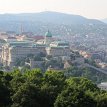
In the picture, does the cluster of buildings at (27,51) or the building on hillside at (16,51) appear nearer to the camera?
the building on hillside at (16,51)

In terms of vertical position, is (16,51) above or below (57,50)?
below

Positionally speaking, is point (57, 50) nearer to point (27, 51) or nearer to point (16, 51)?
point (27, 51)

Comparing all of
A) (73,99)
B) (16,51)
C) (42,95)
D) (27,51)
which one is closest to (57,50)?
(27,51)

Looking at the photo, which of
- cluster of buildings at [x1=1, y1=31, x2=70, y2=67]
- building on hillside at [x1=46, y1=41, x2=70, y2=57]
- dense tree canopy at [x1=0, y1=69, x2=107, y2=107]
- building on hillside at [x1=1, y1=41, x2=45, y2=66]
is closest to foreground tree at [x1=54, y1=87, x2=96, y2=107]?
dense tree canopy at [x1=0, y1=69, x2=107, y2=107]

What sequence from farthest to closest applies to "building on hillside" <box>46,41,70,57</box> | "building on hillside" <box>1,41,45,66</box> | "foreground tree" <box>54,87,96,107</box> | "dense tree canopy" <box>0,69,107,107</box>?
"building on hillside" <box>46,41,70,57</box>, "building on hillside" <box>1,41,45,66</box>, "dense tree canopy" <box>0,69,107,107</box>, "foreground tree" <box>54,87,96,107</box>

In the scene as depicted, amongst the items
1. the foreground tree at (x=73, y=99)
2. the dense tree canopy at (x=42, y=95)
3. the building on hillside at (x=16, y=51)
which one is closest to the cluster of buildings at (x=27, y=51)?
the building on hillside at (x=16, y=51)

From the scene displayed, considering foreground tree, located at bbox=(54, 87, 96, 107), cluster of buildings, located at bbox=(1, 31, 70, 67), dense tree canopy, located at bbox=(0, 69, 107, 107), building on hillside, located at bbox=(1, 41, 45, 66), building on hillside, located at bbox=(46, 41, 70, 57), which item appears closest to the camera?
foreground tree, located at bbox=(54, 87, 96, 107)

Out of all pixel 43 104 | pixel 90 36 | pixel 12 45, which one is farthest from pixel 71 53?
pixel 90 36

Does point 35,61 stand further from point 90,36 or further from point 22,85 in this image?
point 90,36

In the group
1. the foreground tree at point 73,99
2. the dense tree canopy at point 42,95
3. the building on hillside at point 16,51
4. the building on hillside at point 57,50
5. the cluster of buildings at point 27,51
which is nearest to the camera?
the foreground tree at point 73,99

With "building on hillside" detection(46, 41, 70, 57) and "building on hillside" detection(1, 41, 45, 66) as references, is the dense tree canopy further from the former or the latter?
"building on hillside" detection(46, 41, 70, 57)

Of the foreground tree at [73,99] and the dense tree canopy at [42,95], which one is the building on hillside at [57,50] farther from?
the foreground tree at [73,99]
